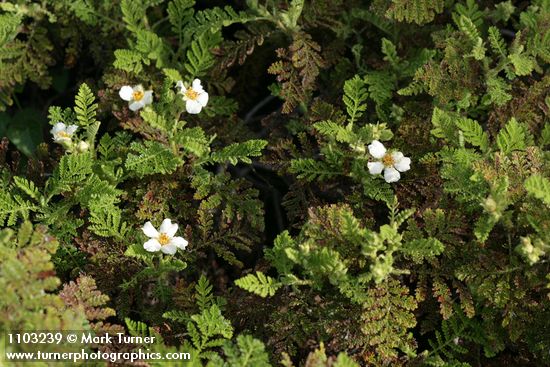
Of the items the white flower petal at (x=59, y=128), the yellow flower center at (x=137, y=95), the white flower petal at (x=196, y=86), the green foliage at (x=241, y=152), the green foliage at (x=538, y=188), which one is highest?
the yellow flower center at (x=137, y=95)

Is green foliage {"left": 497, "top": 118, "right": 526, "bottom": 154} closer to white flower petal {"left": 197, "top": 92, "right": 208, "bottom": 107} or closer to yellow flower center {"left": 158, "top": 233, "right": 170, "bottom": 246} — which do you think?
white flower petal {"left": 197, "top": 92, "right": 208, "bottom": 107}

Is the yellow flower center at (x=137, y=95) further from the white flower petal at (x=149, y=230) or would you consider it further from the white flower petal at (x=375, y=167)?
the white flower petal at (x=375, y=167)

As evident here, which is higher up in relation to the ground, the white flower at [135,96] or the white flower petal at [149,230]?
the white flower at [135,96]

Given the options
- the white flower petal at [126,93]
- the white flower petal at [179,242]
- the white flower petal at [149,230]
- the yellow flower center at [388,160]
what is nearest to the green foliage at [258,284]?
the white flower petal at [179,242]

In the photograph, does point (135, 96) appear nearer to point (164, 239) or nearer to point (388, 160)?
point (164, 239)

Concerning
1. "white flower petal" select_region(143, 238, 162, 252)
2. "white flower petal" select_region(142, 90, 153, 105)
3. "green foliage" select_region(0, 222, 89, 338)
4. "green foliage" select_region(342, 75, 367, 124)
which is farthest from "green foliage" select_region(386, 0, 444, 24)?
"green foliage" select_region(0, 222, 89, 338)

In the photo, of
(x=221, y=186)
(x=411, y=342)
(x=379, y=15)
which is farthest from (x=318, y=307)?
(x=379, y=15)

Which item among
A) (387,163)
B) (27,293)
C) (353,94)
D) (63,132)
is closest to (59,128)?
(63,132)
